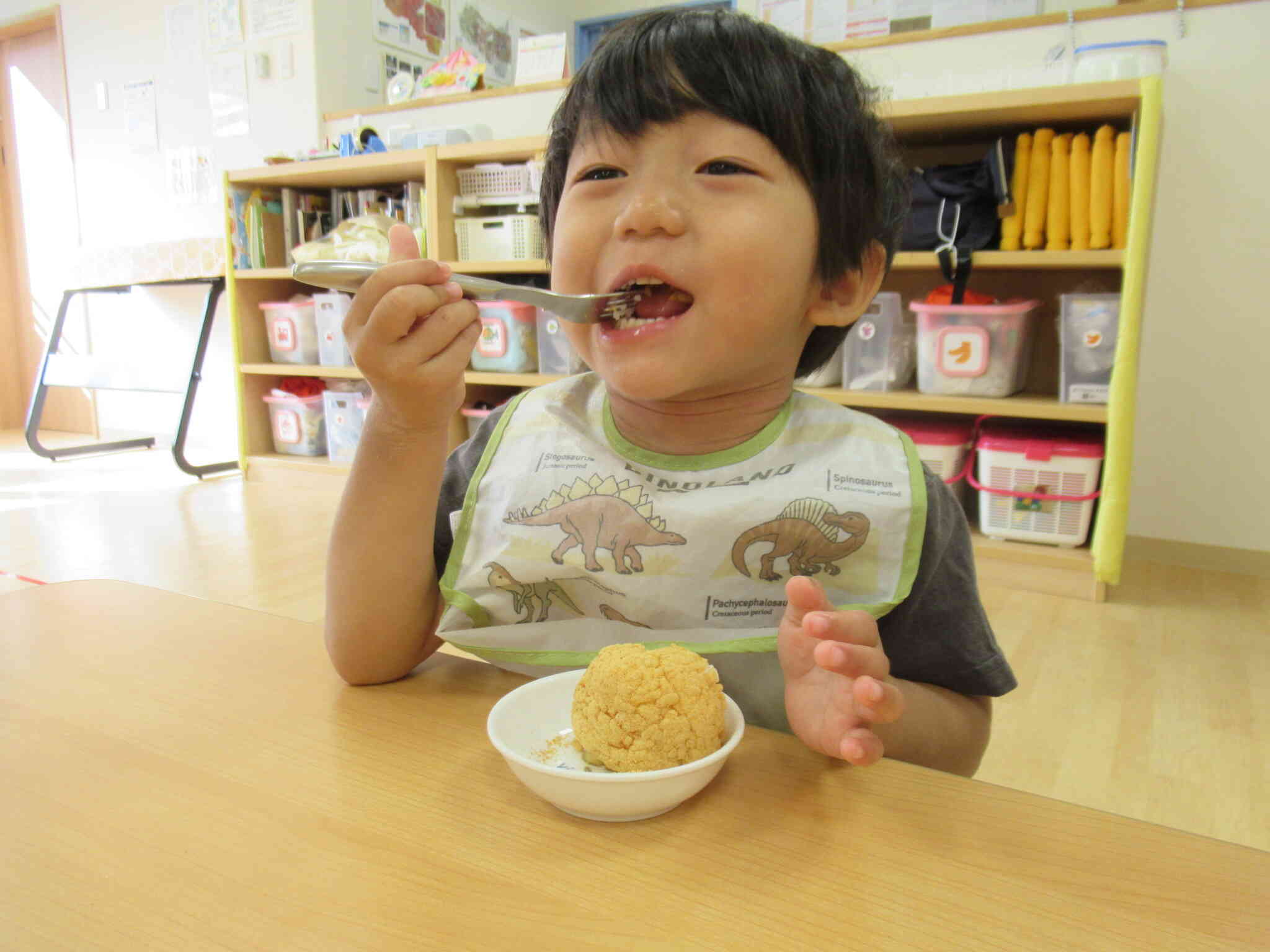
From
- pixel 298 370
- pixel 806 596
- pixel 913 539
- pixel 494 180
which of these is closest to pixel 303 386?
pixel 298 370

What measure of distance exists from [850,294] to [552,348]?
7.20 feet

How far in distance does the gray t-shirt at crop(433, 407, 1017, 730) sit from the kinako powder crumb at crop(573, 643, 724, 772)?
215 millimetres

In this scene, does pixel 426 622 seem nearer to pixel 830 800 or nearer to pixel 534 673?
pixel 534 673

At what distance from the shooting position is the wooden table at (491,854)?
0.33 meters

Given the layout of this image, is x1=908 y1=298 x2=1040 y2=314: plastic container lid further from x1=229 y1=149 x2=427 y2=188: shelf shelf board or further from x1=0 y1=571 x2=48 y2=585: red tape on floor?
x1=0 y1=571 x2=48 y2=585: red tape on floor

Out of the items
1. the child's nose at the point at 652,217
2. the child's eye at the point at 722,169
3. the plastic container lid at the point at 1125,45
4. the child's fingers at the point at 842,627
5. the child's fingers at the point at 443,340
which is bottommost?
the child's fingers at the point at 842,627

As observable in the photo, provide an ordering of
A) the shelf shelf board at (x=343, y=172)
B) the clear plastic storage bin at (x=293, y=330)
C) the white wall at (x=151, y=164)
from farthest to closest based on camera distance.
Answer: the white wall at (x=151, y=164)
the clear plastic storage bin at (x=293, y=330)
the shelf shelf board at (x=343, y=172)

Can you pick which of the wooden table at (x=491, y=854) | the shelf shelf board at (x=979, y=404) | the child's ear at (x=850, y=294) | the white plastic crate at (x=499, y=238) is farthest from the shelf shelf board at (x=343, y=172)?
the wooden table at (x=491, y=854)

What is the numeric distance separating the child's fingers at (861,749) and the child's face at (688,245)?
0.30 m

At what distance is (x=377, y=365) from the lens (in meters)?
0.54

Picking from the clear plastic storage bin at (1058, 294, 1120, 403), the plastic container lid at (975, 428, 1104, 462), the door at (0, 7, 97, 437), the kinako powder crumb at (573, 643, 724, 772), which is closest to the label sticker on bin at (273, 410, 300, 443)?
the door at (0, 7, 97, 437)

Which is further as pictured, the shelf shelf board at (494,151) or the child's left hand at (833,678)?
the shelf shelf board at (494,151)

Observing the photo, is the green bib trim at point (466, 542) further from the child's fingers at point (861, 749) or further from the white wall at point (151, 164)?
the white wall at point (151, 164)

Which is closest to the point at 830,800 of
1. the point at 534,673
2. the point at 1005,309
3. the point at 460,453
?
the point at 534,673
